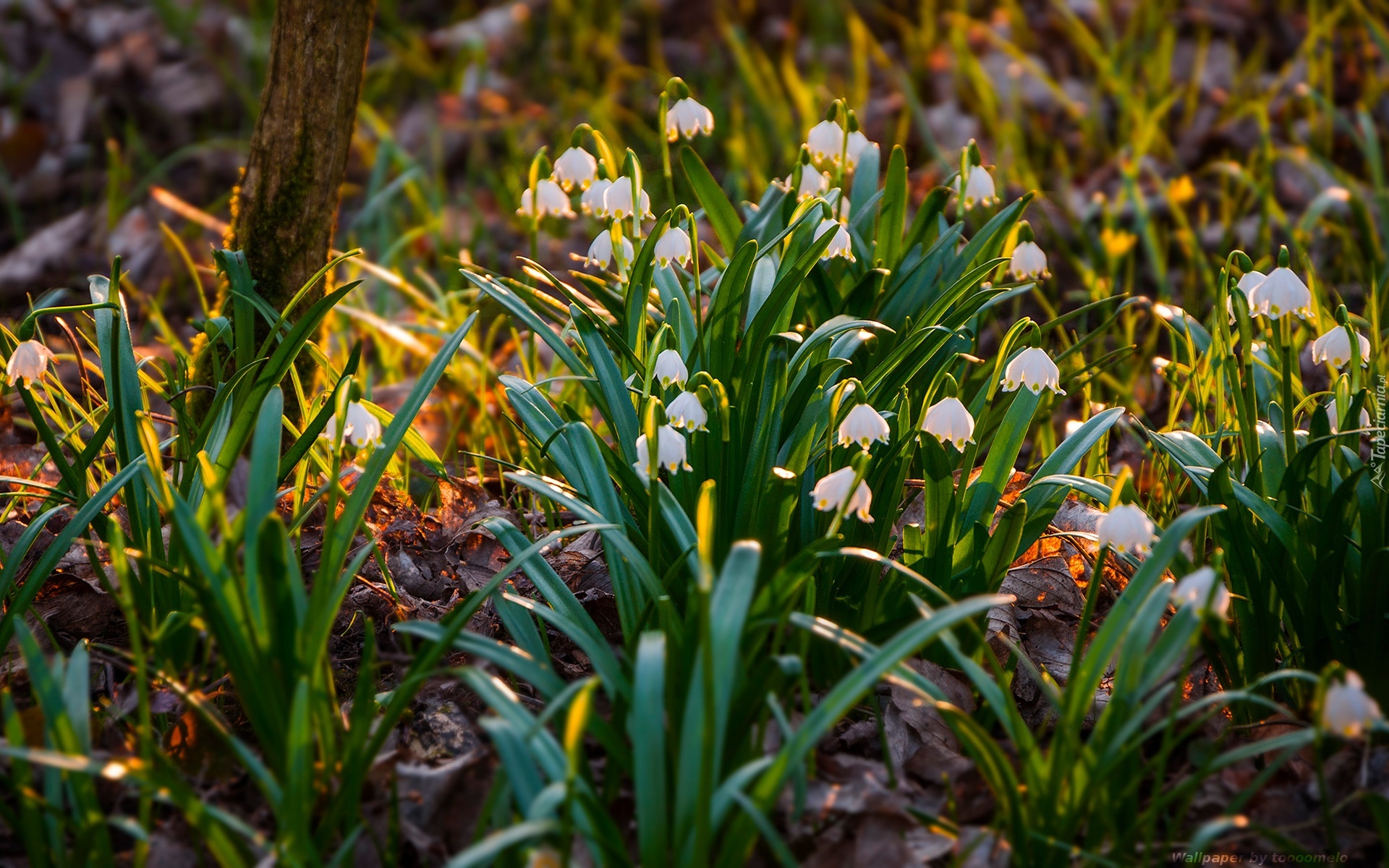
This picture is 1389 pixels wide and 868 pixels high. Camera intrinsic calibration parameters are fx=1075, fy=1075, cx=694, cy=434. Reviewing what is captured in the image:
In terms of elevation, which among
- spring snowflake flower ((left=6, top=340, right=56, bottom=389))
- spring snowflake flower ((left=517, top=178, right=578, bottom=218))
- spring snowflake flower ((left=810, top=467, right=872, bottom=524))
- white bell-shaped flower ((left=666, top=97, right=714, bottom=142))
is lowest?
spring snowflake flower ((left=810, top=467, right=872, bottom=524))

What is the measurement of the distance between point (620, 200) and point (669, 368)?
33cm

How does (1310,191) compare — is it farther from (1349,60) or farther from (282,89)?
(282,89)

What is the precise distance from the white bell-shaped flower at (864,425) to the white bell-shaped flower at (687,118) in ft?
2.12

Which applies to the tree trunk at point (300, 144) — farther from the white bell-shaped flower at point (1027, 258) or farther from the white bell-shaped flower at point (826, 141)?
the white bell-shaped flower at point (1027, 258)

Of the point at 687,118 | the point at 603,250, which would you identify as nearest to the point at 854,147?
the point at 687,118

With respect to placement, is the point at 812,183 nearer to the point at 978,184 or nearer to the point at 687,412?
the point at 978,184

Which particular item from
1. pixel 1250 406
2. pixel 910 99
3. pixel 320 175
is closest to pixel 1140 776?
pixel 1250 406

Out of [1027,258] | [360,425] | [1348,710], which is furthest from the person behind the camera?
[1027,258]

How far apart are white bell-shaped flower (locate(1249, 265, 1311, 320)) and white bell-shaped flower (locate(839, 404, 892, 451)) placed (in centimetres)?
55

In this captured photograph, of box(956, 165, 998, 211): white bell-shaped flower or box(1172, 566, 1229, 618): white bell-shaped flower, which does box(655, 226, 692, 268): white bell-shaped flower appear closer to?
box(956, 165, 998, 211): white bell-shaped flower

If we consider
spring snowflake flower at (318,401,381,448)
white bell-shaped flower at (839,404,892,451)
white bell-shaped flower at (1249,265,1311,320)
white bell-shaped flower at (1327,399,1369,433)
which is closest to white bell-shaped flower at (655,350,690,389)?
white bell-shaped flower at (839,404,892,451)

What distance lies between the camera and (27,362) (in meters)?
1.45

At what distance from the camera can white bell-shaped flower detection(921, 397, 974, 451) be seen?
1360mm

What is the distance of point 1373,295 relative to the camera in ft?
5.31
